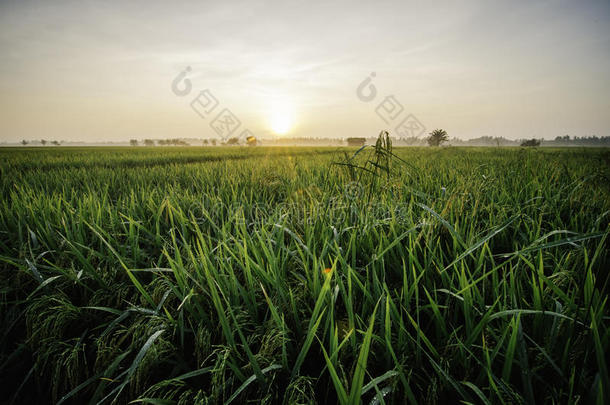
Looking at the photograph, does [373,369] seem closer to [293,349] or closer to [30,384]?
[293,349]

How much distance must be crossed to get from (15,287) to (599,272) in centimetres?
267

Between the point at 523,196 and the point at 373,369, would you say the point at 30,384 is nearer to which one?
the point at 373,369

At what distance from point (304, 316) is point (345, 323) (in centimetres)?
16

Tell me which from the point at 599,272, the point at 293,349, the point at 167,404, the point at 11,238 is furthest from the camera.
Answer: the point at 11,238

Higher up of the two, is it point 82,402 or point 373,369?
point 373,369

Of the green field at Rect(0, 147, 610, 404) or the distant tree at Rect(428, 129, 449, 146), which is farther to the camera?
the distant tree at Rect(428, 129, 449, 146)

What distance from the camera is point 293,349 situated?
752 millimetres

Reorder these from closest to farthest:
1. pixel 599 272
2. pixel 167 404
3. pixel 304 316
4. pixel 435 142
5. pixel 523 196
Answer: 1. pixel 167 404
2. pixel 304 316
3. pixel 599 272
4. pixel 523 196
5. pixel 435 142

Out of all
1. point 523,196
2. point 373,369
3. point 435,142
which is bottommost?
point 373,369

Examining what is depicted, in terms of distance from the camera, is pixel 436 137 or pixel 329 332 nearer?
pixel 329 332

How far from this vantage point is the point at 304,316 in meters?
0.88

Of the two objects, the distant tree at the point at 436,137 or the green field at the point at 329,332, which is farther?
the distant tree at the point at 436,137

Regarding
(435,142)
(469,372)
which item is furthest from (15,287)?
(435,142)

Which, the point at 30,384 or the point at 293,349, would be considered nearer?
the point at 293,349
